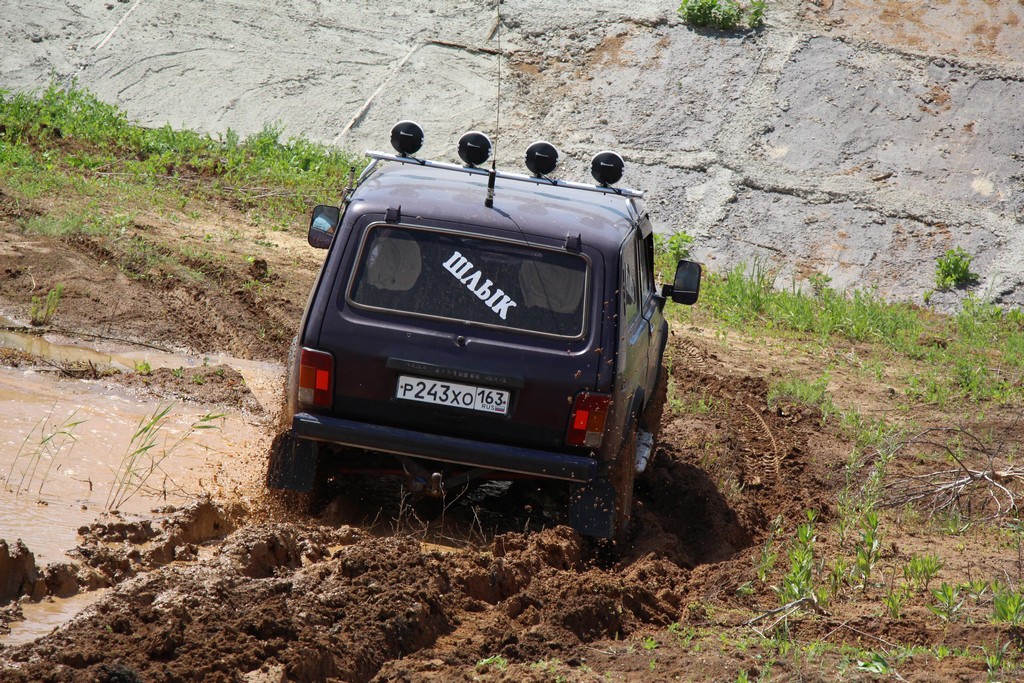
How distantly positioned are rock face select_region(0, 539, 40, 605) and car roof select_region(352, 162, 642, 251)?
2107mm

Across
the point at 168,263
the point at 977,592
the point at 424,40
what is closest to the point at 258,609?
the point at 977,592

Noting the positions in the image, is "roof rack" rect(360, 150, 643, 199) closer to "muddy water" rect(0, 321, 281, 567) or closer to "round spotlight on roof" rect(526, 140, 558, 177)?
"round spotlight on roof" rect(526, 140, 558, 177)

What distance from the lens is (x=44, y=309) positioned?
27.8 ft

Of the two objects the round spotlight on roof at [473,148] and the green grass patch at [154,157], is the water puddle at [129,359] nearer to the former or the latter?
the round spotlight on roof at [473,148]

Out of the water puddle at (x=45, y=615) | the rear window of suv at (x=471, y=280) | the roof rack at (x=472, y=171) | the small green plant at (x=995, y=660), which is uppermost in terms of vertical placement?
the roof rack at (x=472, y=171)

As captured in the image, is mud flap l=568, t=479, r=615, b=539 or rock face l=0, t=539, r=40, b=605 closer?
rock face l=0, t=539, r=40, b=605

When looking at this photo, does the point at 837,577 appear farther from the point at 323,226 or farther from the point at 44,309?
the point at 44,309

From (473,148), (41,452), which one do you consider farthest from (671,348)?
(41,452)

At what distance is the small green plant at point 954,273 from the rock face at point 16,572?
1091 centimetres

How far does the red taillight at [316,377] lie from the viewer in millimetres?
5180

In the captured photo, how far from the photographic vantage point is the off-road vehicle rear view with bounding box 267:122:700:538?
518 centimetres

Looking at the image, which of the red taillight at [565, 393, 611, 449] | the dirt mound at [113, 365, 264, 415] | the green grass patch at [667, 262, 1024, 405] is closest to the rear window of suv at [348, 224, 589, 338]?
the red taillight at [565, 393, 611, 449]

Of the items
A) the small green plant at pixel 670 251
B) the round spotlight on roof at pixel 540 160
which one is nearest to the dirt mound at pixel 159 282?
the round spotlight on roof at pixel 540 160

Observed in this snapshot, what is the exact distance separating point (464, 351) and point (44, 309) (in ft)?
15.2
